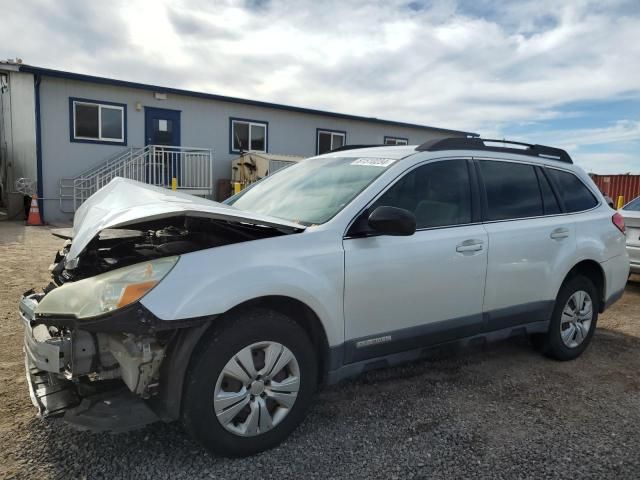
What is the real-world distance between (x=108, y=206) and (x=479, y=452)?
2.55 meters

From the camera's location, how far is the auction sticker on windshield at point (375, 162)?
3446 millimetres

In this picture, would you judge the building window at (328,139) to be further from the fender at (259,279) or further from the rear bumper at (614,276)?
the fender at (259,279)

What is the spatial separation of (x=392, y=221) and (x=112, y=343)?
5.13 feet

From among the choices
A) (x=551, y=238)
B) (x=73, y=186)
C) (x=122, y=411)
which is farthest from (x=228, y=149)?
(x=122, y=411)

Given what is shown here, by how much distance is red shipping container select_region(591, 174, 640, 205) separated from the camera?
19.8 m

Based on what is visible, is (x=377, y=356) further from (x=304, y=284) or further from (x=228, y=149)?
(x=228, y=149)

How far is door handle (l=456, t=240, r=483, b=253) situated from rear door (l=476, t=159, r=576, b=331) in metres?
0.13

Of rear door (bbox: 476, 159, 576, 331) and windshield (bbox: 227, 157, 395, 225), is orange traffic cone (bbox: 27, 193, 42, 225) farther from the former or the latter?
rear door (bbox: 476, 159, 576, 331)

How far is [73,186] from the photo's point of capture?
1355cm

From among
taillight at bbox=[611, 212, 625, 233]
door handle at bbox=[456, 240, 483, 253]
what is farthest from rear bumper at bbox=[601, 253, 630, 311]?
door handle at bbox=[456, 240, 483, 253]

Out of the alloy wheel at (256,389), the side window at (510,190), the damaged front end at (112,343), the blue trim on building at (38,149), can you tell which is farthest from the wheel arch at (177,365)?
the blue trim on building at (38,149)

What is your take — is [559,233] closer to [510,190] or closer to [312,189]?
[510,190]

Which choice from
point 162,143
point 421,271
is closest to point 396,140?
point 162,143

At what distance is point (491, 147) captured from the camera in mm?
3977
